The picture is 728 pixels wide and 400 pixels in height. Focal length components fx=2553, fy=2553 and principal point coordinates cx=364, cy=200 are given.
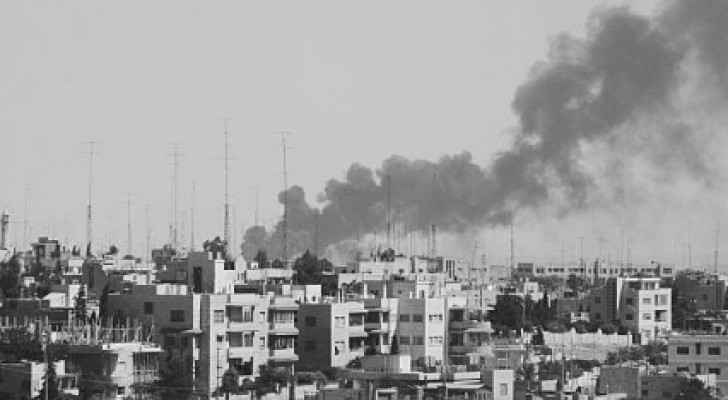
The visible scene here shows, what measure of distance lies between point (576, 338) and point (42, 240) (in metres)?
22.8

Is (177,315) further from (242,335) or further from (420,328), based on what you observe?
(420,328)

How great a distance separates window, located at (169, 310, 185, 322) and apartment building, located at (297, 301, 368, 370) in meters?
4.69

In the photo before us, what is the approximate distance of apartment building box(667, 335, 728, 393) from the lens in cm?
6619

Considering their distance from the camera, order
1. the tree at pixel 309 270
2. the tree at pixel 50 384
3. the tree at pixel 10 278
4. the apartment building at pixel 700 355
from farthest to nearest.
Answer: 1. the tree at pixel 309 270
2. the tree at pixel 10 278
3. the apartment building at pixel 700 355
4. the tree at pixel 50 384

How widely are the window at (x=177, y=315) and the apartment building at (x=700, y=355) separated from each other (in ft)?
46.1

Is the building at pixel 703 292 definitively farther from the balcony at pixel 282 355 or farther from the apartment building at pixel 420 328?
the balcony at pixel 282 355

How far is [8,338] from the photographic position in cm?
5738

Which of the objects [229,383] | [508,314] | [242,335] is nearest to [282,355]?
[242,335]

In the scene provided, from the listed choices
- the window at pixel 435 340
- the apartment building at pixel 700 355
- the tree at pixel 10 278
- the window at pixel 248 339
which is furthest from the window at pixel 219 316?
the apartment building at pixel 700 355

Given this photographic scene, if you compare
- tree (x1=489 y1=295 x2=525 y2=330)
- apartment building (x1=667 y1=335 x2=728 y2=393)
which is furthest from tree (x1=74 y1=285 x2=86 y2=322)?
tree (x1=489 y1=295 x2=525 y2=330)

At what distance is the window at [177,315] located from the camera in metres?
58.7

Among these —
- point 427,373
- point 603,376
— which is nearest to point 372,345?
point 603,376

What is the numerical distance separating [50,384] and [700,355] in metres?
21.9

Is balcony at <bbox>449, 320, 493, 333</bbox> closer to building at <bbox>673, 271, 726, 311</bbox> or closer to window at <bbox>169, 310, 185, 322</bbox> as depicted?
window at <bbox>169, 310, 185, 322</bbox>
